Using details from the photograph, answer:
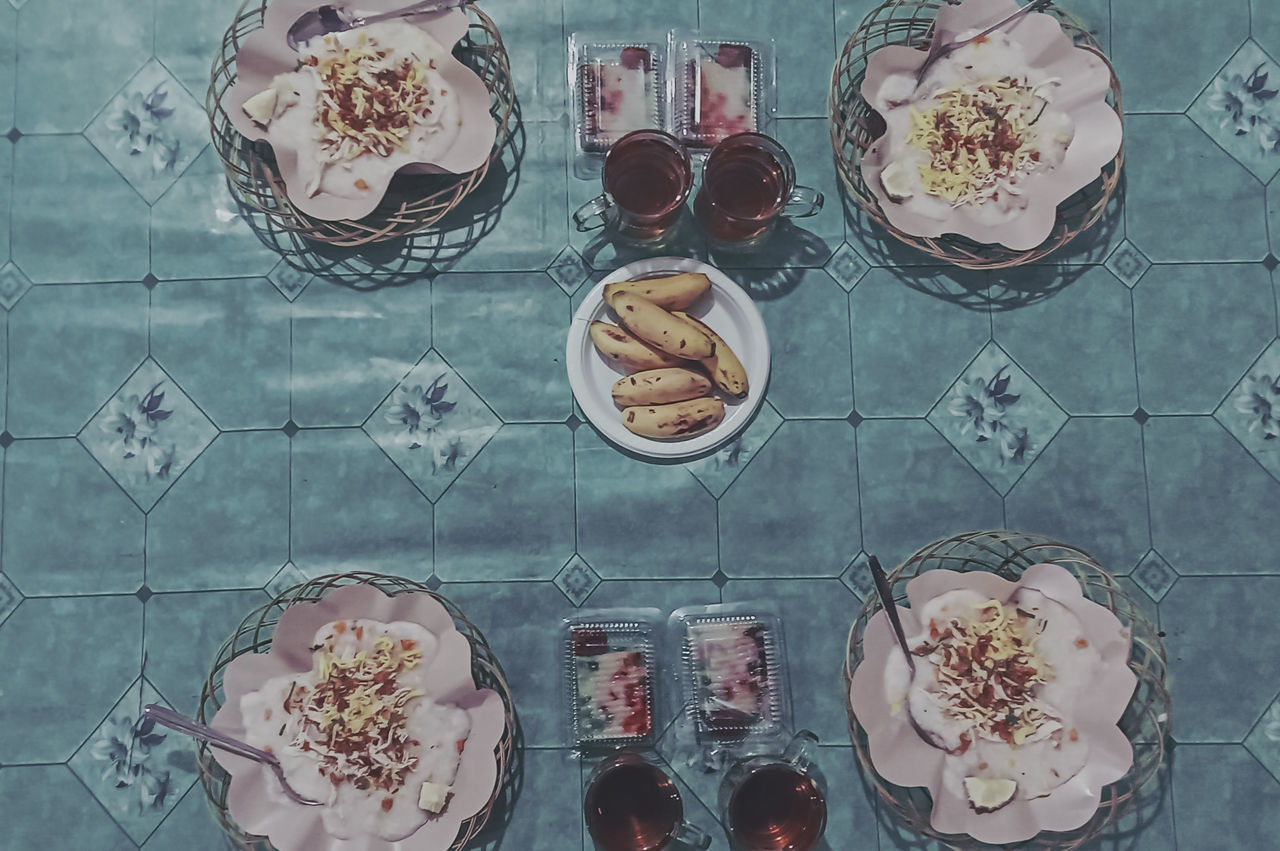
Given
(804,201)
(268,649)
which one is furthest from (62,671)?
(804,201)

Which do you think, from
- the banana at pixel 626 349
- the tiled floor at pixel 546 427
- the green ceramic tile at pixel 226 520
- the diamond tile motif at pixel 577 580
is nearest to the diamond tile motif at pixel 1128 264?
the tiled floor at pixel 546 427

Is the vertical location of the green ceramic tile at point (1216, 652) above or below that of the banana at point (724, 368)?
below

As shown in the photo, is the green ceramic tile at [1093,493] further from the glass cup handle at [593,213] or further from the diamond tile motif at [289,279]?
the diamond tile motif at [289,279]

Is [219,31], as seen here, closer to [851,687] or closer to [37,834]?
[37,834]

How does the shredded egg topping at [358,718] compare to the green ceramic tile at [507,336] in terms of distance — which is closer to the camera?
the shredded egg topping at [358,718]

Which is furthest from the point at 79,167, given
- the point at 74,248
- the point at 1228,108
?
the point at 1228,108

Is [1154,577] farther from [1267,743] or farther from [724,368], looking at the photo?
[724,368]
